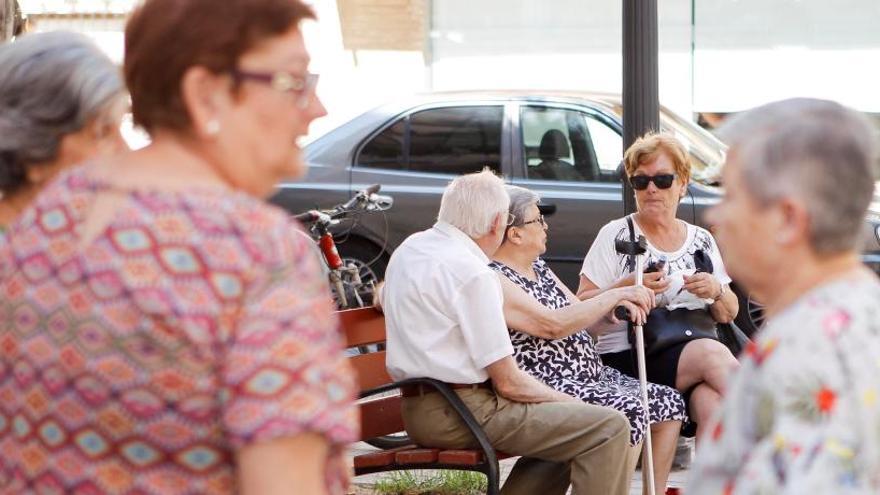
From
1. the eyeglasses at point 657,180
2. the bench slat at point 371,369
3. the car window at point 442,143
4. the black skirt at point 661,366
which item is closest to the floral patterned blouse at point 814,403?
the bench slat at point 371,369

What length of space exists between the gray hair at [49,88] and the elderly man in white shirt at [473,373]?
7.47ft

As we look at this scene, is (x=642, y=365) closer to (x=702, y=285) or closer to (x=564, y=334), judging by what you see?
(x=564, y=334)

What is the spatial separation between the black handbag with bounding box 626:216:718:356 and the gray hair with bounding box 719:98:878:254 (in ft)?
12.6

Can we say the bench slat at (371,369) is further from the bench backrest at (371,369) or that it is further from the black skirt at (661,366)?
the black skirt at (661,366)

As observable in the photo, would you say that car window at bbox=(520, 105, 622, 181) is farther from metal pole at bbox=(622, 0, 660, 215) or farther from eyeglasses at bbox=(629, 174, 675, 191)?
eyeglasses at bbox=(629, 174, 675, 191)

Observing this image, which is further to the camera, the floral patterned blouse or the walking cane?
the walking cane

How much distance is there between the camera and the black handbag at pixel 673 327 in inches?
229

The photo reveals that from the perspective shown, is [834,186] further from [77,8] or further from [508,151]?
[77,8]

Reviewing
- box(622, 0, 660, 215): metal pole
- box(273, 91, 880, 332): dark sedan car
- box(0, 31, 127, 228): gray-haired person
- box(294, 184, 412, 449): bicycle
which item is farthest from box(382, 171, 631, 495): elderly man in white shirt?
box(273, 91, 880, 332): dark sedan car

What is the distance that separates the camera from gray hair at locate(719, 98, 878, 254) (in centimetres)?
194

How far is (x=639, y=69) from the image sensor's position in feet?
21.0

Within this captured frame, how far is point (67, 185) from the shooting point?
181 centimetres

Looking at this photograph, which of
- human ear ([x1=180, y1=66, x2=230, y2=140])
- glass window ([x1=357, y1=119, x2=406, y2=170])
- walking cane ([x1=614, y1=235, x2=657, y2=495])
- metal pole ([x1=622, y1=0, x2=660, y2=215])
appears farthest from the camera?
glass window ([x1=357, y1=119, x2=406, y2=170])

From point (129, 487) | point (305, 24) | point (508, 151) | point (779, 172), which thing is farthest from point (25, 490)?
point (508, 151)
